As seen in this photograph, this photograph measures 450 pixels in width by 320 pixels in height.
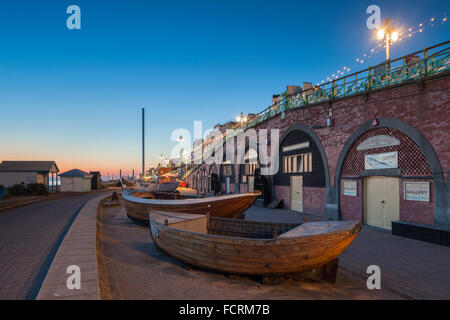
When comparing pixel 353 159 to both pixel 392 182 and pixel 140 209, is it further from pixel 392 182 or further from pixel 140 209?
pixel 140 209

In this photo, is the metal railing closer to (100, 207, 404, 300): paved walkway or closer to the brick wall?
the brick wall

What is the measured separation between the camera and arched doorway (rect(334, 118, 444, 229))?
1064cm

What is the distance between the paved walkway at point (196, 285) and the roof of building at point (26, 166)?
1337 inches

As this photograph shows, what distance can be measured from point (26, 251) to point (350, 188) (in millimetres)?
14118

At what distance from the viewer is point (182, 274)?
24.2 ft

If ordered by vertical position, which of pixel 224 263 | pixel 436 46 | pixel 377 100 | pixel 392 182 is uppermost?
pixel 436 46

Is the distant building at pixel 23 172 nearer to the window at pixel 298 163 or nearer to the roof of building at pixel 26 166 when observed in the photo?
the roof of building at pixel 26 166

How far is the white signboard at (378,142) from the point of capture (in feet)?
40.0

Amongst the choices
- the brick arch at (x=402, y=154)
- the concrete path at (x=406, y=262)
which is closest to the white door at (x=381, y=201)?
the brick arch at (x=402, y=154)
